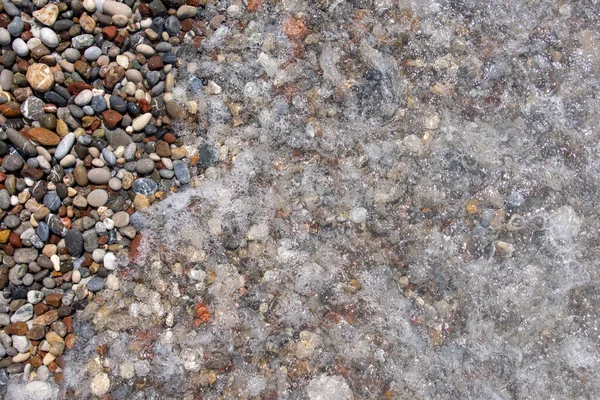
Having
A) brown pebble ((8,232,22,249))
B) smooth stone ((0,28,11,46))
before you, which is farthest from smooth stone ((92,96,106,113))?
brown pebble ((8,232,22,249))

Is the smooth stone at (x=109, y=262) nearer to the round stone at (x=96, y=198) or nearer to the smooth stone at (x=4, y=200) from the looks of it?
the round stone at (x=96, y=198)

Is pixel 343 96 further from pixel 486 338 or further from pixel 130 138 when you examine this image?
pixel 486 338

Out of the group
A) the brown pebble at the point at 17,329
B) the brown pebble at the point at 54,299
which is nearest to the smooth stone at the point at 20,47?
the brown pebble at the point at 54,299

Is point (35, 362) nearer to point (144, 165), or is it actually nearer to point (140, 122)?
point (144, 165)

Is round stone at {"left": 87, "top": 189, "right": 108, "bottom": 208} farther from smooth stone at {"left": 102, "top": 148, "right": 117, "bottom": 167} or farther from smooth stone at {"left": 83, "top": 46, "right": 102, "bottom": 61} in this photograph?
smooth stone at {"left": 83, "top": 46, "right": 102, "bottom": 61}

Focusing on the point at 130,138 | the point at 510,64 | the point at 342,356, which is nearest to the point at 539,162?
the point at 510,64

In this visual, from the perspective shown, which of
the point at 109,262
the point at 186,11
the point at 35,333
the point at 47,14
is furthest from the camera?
the point at 186,11

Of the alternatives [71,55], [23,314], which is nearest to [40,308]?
[23,314]

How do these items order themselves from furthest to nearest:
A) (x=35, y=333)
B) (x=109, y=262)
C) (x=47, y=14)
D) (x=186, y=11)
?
(x=186, y=11), (x=47, y=14), (x=109, y=262), (x=35, y=333)
